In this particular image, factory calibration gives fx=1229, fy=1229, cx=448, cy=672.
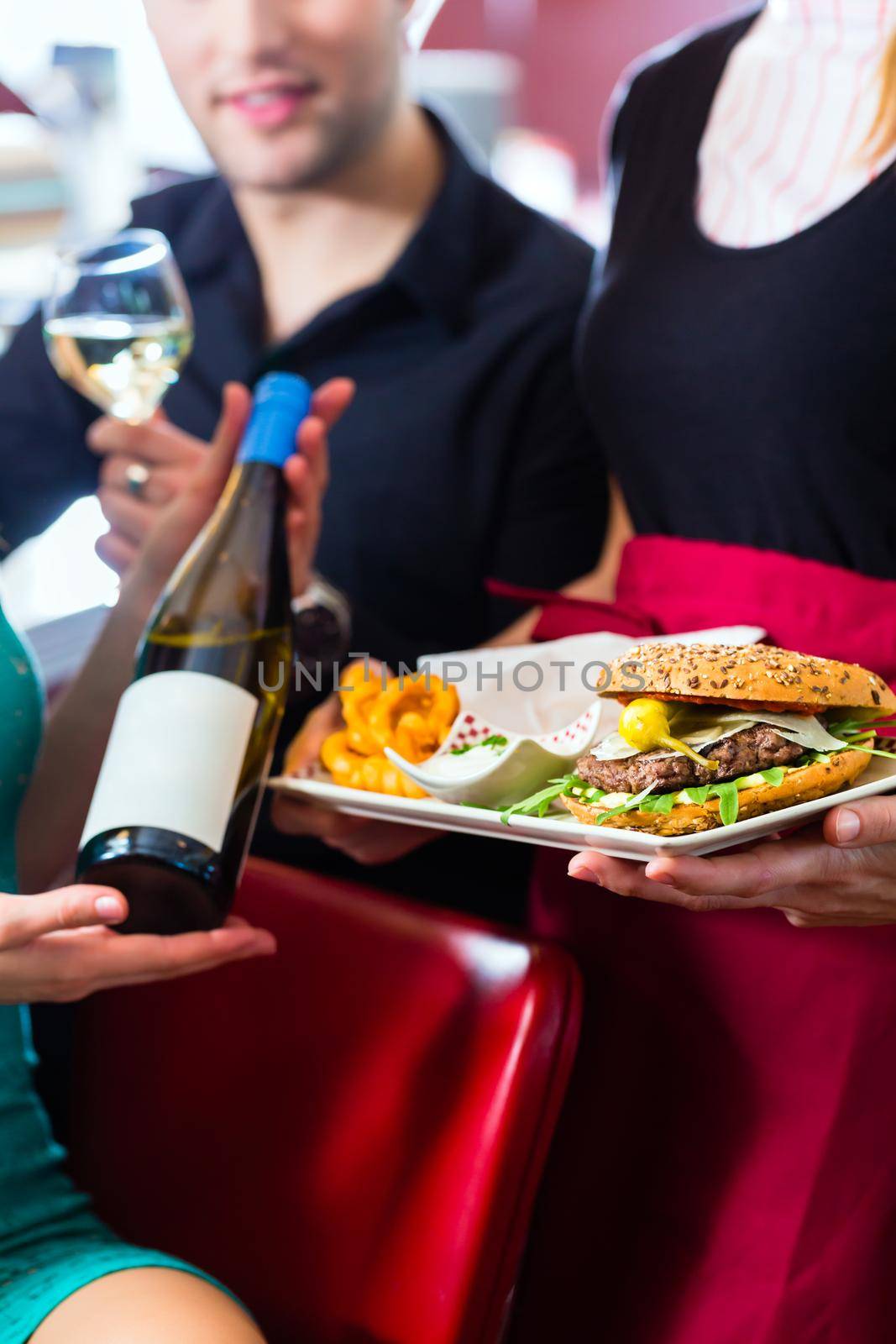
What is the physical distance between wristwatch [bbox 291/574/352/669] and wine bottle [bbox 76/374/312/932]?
0.06 m

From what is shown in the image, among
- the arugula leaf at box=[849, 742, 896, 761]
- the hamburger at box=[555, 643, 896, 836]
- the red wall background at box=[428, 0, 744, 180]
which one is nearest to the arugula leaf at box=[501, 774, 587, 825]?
Result: the hamburger at box=[555, 643, 896, 836]

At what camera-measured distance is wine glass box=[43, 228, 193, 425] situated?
3.34ft

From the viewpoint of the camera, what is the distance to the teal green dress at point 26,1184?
2.30 ft

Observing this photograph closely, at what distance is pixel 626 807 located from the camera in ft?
Answer: 1.79

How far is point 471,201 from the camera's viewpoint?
4.17 feet

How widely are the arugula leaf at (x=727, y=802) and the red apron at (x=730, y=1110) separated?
0.22 metres

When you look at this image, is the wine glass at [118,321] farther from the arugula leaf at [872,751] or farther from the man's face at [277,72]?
Result: the arugula leaf at [872,751]

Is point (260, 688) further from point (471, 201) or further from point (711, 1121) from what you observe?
point (471, 201)

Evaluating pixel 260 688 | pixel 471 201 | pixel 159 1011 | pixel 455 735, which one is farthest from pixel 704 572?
pixel 471 201

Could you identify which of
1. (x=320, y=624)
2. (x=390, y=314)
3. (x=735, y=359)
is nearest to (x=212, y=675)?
(x=320, y=624)

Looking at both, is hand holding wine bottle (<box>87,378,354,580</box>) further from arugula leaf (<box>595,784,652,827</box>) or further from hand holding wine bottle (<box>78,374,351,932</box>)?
arugula leaf (<box>595,784,652,827</box>)

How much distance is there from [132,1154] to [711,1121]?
1.38 ft

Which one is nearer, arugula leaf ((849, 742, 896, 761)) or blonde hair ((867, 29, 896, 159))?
arugula leaf ((849, 742, 896, 761))

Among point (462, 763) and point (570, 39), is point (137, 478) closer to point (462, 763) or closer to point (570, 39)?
point (462, 763)
